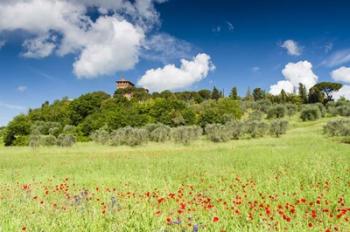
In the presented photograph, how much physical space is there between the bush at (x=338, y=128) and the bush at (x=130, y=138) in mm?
26847

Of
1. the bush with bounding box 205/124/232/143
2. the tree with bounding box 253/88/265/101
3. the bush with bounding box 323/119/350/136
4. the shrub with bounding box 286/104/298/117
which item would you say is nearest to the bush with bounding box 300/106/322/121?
the shrub with bounding box 286/104/298/117

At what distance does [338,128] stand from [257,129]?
1159 cm

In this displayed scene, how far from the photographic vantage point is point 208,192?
962 centimetres

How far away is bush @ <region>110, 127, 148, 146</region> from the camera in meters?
49.6

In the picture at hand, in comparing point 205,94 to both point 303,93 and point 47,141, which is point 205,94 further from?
point 47,141

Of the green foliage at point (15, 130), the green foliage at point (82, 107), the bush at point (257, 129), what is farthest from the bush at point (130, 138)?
the green foliage at point (15, 130)

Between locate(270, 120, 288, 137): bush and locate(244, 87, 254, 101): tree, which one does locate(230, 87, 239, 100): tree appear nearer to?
locate(244, 87, 254, 101): tree

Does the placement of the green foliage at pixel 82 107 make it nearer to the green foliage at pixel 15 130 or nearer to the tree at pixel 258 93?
the green foliage at pixel 15 130

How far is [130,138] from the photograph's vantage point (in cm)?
4966

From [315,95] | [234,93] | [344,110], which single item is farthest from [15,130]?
[315,95]

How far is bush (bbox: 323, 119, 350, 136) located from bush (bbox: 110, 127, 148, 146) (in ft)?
88.1

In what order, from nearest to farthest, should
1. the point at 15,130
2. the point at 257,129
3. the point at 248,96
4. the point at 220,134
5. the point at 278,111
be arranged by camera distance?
the point at 220,134 → the point at 257,129 → the point at 15,130 → the point at 278,111 → the point at 248,96

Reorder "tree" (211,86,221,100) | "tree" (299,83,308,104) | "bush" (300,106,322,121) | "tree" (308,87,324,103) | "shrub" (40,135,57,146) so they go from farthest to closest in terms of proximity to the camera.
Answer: "tree" (211,86,221,100) → "tree" (299,83,308,104) → "tree" (308,87,324,103) → "bush" (300,106,322,121) → "shrub" (40,135,57,146)

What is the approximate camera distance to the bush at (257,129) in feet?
167
